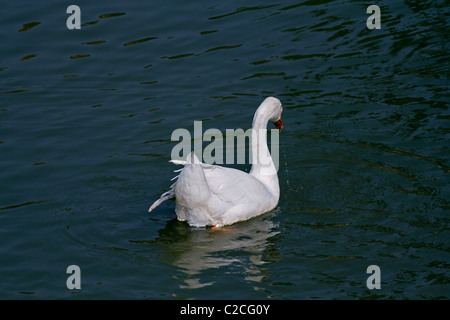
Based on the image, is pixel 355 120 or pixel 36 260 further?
pixel 355 120

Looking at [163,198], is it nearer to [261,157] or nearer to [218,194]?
[218,194]

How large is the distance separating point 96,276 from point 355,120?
5344 mm

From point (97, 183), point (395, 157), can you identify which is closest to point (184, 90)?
point (97, 183)

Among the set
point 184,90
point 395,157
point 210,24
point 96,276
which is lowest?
point 96,276

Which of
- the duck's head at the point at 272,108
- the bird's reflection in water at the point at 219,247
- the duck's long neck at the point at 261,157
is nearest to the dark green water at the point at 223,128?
the bird's reflection in water at the point at 219,247

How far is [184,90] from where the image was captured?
40.9 ft

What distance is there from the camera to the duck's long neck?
9.48 meters

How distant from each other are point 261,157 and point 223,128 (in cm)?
187

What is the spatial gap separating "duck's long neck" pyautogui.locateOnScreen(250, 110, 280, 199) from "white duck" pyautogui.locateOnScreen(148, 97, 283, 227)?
2 cm

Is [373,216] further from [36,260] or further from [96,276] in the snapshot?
[36,260]

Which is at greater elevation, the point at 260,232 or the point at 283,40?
the point at 283,40

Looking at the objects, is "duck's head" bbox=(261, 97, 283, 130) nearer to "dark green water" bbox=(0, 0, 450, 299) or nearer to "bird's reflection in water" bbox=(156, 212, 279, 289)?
"dark green water" bbox=(0, 0, 450, 299)

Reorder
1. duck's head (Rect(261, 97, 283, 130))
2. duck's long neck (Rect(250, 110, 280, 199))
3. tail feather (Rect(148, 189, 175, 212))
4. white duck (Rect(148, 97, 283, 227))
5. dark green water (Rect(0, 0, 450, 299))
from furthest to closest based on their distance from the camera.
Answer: duck's head (Rect(261, 97, 283, 130)) < duck's long neck (Rect(250, 110, 280, 199)) < tail feather (Rect(148, 189, 175, 212)) < white duck (Rect(148, 97, 283, 227)) < dark green water (Rect(0, 0, 450, 299))

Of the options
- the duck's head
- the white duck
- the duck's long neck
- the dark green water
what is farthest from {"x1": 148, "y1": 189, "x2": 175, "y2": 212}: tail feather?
the duck's head
